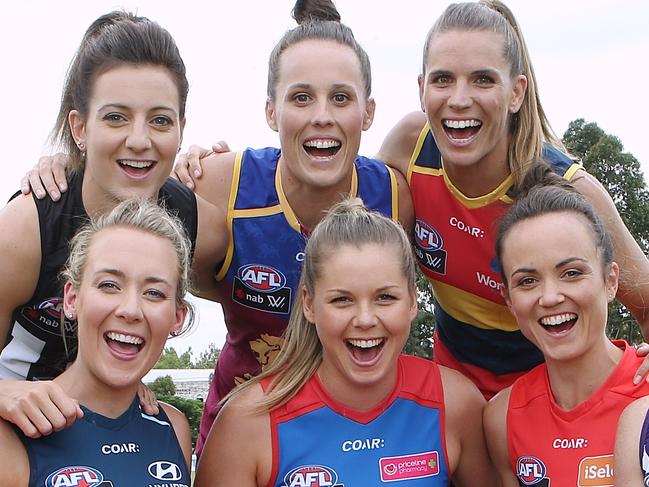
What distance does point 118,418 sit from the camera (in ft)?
12.8

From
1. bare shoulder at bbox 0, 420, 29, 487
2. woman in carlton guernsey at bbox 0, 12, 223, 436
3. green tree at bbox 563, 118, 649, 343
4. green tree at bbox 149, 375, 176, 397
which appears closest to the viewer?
bare shoulder at bbox 0, 420, 29, 487

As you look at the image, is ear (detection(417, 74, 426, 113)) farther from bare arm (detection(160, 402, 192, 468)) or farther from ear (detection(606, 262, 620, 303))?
bare arm (detection(160, 402, 192, 468))

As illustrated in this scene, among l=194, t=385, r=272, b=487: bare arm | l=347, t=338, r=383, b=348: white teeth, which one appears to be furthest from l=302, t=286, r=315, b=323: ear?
l=194, t=385, r=272, b=487: bare arm

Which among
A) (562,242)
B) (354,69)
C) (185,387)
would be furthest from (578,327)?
(185,387)

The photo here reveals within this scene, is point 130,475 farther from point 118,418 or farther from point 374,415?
point 374,415

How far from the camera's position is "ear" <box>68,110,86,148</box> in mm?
4402

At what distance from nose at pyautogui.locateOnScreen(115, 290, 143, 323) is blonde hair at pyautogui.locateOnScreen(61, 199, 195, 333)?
0.93ft

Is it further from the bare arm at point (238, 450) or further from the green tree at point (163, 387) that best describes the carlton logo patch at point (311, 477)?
the green tree at point (163, 387)

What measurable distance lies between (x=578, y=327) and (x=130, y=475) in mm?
2118

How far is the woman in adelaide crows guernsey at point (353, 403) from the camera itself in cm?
411

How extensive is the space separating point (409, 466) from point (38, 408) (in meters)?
1.70

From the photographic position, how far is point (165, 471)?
12.7 ft

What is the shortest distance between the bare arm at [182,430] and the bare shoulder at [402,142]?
204 centimetres

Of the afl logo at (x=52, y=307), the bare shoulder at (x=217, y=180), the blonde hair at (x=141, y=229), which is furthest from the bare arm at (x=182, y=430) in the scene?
the bare shoulder at (x=217, y=180)
